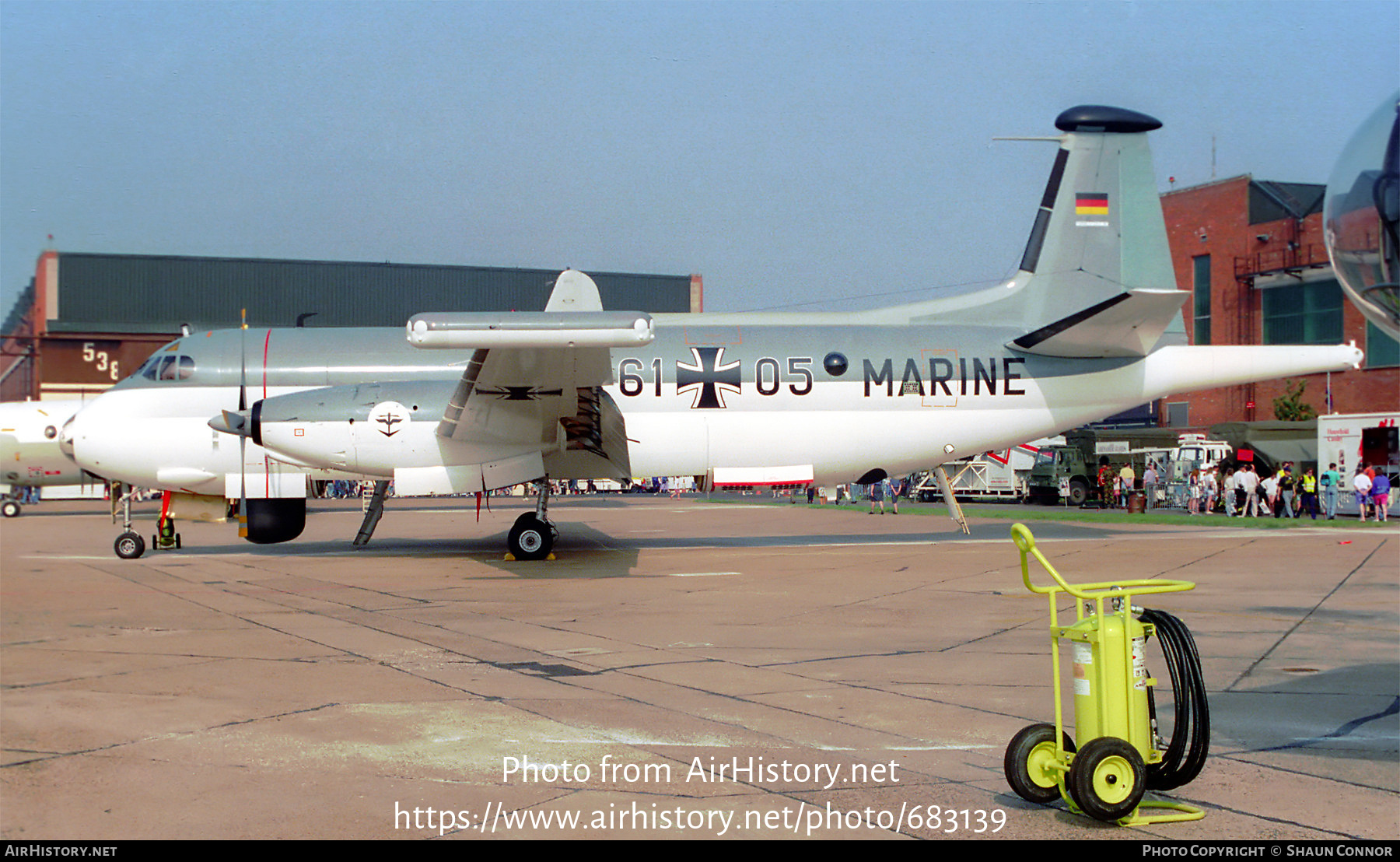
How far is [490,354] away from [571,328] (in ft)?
7.74

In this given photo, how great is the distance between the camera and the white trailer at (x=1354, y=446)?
2884cm

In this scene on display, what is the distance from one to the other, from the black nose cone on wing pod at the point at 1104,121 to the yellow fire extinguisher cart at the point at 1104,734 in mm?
16269

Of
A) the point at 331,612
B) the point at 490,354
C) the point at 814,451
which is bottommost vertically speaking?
the point at 331,612

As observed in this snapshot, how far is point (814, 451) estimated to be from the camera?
17812mm

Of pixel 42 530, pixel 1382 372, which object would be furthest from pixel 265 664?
pixel 1382 372

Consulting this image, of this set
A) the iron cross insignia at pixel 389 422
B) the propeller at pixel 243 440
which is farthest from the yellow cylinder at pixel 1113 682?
the propeller at pixel 243 440

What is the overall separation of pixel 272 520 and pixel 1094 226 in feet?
50.9

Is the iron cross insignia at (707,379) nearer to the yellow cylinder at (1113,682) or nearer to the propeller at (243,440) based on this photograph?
the propeller at (243,440)

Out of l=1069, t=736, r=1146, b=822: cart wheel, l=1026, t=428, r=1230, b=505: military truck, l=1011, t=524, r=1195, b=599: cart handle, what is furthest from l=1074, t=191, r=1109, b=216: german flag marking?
l=1026, t=428, r=1230, b=505: military truck

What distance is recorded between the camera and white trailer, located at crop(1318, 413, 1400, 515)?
2884cm

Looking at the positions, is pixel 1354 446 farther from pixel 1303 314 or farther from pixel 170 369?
pixel 170 369

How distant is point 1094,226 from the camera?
19.3m

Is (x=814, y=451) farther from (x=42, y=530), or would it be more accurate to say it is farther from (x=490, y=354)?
(x=42, y=530)

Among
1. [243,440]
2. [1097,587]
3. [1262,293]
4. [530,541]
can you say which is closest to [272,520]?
[243,440]
